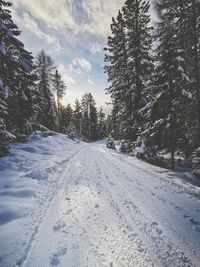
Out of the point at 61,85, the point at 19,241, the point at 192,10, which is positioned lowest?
the point at 19,241

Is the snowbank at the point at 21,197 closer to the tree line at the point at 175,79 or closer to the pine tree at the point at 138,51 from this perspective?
the tree line at the point at 175,79

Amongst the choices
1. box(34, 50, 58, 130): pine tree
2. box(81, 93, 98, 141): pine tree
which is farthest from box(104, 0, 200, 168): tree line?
box(81, 93, 98, 141): pine tree

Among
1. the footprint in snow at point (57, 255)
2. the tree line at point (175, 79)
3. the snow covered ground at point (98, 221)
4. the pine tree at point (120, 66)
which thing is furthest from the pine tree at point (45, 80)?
the footprint in snow at point (57, 255)

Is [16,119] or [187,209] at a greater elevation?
[16,119]

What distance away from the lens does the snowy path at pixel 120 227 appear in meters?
3.84

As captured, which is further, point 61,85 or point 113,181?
point 61,85

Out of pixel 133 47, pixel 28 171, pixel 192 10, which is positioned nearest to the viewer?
pixel 28 171

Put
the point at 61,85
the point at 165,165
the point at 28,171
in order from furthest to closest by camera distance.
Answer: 1. the point at 61,85
2. the point at 165,165
3. the point at 28,171

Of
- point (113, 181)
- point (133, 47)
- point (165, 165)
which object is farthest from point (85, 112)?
point (113, 181)

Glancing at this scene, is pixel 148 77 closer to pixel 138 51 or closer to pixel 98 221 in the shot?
pixel 138 51

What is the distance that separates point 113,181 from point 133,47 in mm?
15207

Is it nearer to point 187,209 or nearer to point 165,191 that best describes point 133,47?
point 165,191

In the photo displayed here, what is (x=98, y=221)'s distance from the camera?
17.3 ft

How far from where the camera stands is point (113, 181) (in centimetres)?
864
